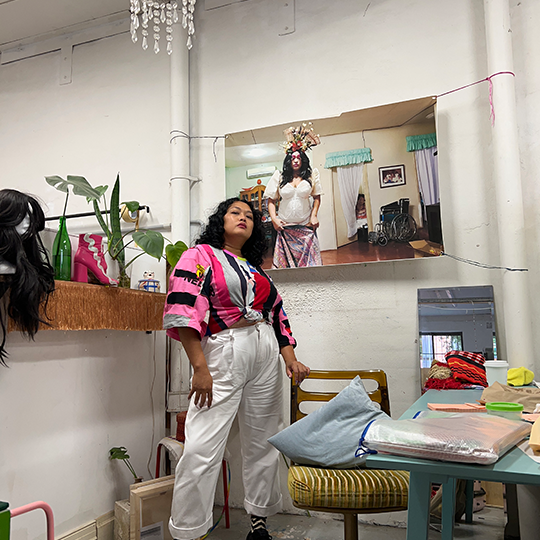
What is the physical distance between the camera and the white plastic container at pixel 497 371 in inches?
75.4

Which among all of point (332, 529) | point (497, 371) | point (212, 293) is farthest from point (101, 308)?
point (497, 371)

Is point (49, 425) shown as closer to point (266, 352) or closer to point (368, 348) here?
point (266, 352)

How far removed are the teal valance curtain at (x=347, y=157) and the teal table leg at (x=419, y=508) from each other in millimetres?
2143

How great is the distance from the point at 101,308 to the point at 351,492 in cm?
143

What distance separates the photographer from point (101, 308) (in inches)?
92.5

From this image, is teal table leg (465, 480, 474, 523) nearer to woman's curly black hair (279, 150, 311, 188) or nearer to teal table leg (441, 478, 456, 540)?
teal table leg (441, 478, 456, 540)

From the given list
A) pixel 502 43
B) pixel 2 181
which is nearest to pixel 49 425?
pixel 2 181

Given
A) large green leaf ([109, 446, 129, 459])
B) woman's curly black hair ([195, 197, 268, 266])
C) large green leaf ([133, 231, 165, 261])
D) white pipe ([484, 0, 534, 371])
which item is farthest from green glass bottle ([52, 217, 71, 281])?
white pipe ([484, 0, 534, 371])

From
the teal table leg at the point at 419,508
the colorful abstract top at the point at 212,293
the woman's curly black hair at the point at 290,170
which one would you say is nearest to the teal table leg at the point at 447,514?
the teal table leg at the point at 419,508

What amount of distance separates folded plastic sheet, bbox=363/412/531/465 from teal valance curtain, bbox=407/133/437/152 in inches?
75.0

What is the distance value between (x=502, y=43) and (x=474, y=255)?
3.66 feet

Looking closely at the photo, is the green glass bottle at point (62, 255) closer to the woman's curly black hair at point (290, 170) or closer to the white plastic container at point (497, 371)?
the woman's curly black hair at point (290, 170)

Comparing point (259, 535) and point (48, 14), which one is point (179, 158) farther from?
point (259, 535)

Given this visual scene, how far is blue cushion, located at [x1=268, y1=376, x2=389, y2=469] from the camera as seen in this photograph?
5.42ft
